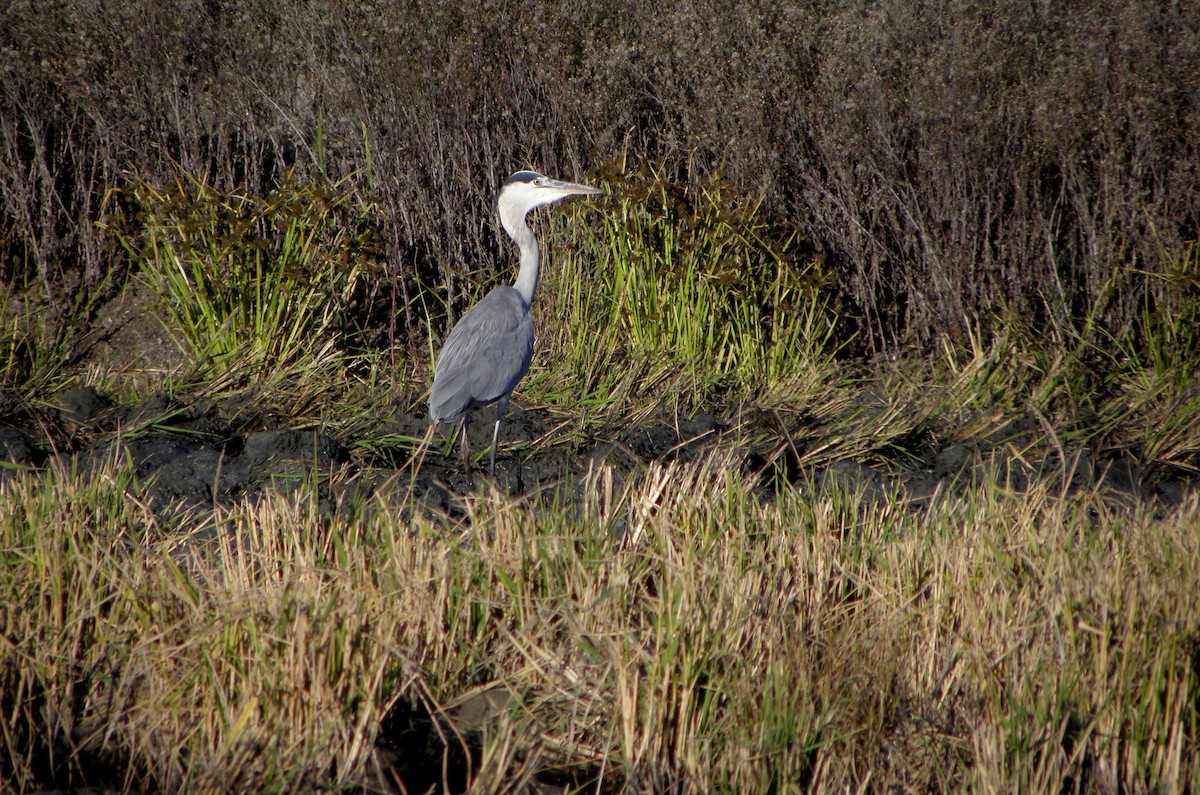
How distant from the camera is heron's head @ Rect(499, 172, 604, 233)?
5215 mm

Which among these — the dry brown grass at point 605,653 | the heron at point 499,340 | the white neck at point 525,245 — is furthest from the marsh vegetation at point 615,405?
the white neck at point 525,245

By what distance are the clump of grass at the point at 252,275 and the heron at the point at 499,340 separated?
0.77m

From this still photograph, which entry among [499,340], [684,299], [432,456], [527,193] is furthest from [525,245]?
[432,456]

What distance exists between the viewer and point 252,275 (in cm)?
546

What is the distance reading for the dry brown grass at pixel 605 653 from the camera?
2400 mm

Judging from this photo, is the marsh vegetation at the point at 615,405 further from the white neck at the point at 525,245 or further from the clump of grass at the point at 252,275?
the white neck at the point at 525,245

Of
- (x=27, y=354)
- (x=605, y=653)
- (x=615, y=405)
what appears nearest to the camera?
(x=605, y=653)

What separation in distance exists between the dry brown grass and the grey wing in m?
1.32

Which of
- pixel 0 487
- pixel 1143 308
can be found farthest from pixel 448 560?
pixel 1143 308

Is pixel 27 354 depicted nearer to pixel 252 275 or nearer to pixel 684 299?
pixel 252 275

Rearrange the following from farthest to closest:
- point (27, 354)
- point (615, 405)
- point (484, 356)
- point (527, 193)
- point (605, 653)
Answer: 1. point (527, 193)
2. point (27, 354)
3. point (615, 405)
4. point (484, 356)
5. point (605, 653)

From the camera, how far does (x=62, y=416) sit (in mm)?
4340

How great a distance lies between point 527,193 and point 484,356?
3.60 ft

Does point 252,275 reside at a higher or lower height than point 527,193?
lower
